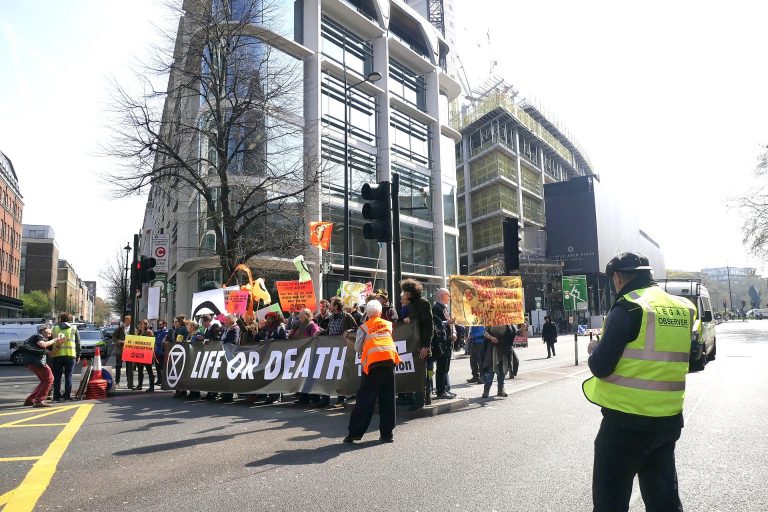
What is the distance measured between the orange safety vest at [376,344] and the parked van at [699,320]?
940 centimetres

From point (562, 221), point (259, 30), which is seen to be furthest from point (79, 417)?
point (562, 221)

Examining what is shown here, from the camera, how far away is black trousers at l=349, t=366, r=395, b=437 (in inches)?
257

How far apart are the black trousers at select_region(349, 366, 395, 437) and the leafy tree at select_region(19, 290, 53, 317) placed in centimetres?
8849

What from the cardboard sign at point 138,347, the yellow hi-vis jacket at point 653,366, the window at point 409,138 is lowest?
the cardboard sign at point 138,347

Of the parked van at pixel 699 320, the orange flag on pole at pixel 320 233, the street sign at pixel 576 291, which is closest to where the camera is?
the parked van at pixel 699 320

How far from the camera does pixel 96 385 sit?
39.6 ft

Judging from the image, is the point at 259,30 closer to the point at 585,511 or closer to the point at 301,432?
the point at 301,432

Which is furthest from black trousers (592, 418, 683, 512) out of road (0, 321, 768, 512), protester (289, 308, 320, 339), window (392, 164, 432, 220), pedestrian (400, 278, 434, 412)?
window (392, 164, 432, 220)

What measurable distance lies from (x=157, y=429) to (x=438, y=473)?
4603 millimetres

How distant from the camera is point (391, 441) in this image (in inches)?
259

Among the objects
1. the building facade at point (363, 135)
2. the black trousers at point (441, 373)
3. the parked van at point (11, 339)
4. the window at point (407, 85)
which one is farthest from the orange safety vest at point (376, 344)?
the window at point (407, 85)

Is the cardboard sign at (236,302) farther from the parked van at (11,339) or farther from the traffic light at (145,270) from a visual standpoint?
the parked van at (11,339)

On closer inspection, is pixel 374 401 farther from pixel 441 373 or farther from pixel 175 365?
pixel 175 365

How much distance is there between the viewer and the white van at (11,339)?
23.8m
